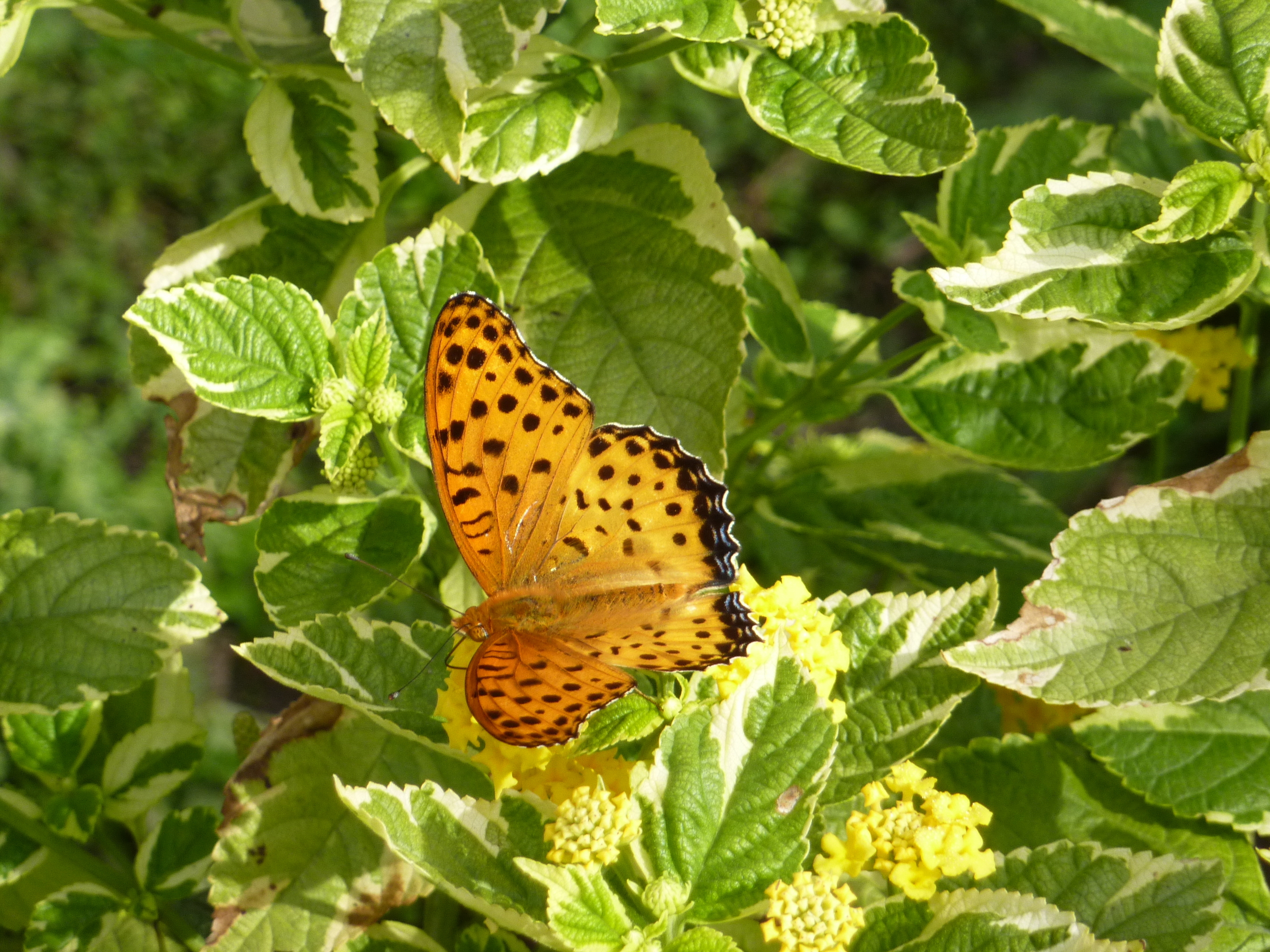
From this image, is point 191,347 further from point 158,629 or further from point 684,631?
point 684,631

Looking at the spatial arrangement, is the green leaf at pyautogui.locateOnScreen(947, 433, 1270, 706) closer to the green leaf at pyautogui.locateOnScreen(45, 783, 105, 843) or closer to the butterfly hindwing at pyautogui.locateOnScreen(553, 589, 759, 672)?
the butterfly hindwing at pyautogui.locateOnScreen(553, 589, 759, 672)

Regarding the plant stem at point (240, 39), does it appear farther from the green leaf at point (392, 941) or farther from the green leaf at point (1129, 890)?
the green leaf at point (1129, 890)

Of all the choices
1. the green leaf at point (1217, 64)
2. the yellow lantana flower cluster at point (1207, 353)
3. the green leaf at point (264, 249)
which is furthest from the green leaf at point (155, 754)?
the yellow lantana flower cluster at point (1207, 353)

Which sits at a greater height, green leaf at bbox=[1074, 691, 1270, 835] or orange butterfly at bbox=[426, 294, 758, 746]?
orange butterfly at bbox=[426, 294, 758, 746]

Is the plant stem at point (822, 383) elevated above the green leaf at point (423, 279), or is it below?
below

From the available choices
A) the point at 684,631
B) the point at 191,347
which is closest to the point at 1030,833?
the point at 684,631

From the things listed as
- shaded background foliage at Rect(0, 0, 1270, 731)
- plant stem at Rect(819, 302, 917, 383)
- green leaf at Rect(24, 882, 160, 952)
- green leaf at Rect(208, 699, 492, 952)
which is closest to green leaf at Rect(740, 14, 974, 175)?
plant stem at Rect(819, 302, 917, 383)
